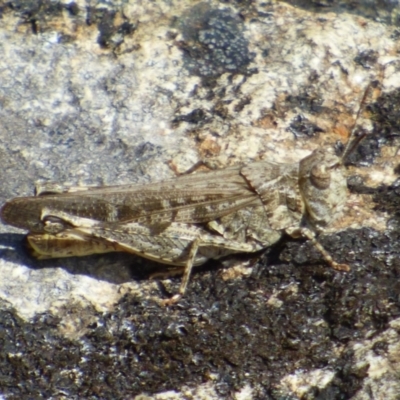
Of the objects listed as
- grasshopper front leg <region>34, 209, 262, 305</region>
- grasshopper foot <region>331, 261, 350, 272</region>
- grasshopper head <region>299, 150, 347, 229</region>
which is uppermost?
grasshopper head <region>299, 150, 347, 229</region>

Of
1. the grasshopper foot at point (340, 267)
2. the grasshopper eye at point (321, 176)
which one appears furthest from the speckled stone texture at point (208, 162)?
the grasshopper eye at point (321, 176)

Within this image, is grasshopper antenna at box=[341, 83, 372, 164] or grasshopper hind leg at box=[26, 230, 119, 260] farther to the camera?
grasshopper antenna at box=[341, 83, 372, 164]

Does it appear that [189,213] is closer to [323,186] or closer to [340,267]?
[323,186]

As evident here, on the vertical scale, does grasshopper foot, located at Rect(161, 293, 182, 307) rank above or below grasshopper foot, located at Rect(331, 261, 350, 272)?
below

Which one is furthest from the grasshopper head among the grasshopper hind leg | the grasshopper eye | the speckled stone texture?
the grasshopper hind leg

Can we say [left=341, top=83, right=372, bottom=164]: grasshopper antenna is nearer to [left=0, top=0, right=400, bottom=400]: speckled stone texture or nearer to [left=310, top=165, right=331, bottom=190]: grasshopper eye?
[left=0, top=0, right=400, bottom=400]: speckled stone texture

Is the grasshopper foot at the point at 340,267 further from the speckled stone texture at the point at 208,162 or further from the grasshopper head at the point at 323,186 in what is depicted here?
the grasshopper head at the point at 323,186

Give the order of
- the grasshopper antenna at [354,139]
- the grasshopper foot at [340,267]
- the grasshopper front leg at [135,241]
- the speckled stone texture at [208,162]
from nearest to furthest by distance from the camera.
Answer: the speckled stone texture at [208,162] < the grasshopper foot at [340,267] < the grasshopper front leg at [135,241] < the grasshopper antenna at [354,139]
